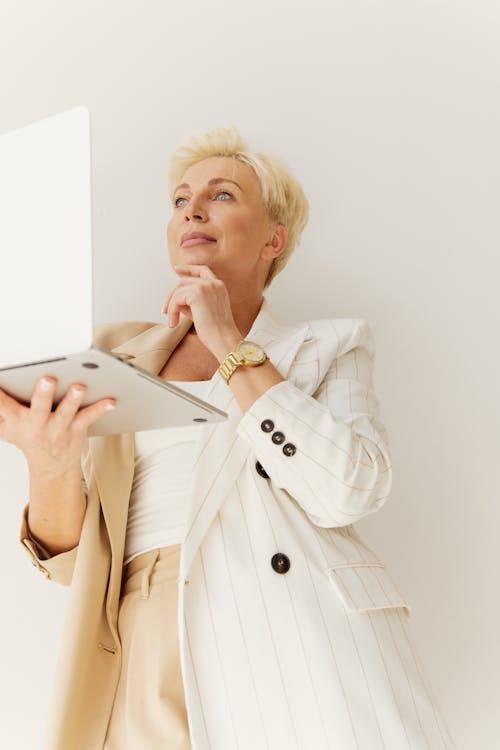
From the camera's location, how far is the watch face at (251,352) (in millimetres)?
1520

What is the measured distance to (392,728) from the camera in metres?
1.36

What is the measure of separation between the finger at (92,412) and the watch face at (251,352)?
0.28 metres

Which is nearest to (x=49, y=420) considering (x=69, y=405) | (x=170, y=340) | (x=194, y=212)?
(x=69, y=405)

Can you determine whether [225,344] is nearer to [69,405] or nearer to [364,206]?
[69,405]

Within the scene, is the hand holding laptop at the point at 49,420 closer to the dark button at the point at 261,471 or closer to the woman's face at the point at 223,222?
the dark button at the point at 261,471

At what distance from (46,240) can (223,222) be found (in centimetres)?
69

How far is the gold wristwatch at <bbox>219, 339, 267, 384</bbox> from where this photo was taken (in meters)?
1.51

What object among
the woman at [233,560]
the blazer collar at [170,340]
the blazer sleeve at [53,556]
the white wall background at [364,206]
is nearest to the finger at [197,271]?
the woman at [233,560]

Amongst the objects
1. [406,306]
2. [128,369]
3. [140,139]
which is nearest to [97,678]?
[128,369]

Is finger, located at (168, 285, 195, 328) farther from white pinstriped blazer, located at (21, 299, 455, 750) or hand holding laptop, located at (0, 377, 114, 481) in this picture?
hand holding laptop, located at (0, 377, 114, 481)

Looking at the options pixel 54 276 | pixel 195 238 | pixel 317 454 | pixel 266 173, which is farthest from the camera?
pixel 266 173

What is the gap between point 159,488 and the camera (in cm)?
163

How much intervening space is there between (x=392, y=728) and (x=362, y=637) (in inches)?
5.1

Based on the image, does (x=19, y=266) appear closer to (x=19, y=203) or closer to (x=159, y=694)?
(x=19, y=203)
